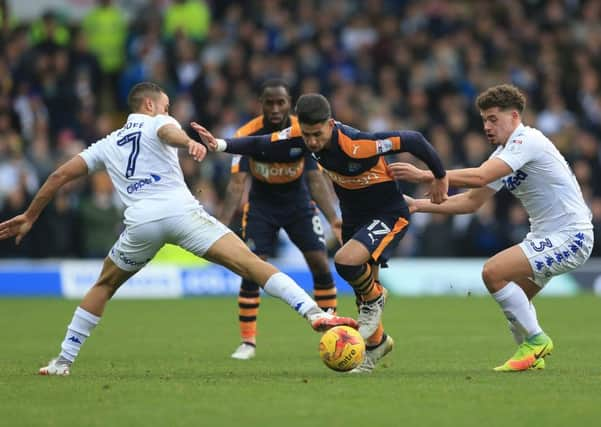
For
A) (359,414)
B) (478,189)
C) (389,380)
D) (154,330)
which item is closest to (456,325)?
(154,330)

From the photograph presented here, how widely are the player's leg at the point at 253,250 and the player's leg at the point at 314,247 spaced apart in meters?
0.23

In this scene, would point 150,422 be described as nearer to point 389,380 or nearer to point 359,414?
point 359,414

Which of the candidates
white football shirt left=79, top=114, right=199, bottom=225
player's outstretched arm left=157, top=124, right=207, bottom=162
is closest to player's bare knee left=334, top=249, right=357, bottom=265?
white football shirt left=79, top=114, right=199, bottom=225

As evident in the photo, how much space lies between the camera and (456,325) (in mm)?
15680

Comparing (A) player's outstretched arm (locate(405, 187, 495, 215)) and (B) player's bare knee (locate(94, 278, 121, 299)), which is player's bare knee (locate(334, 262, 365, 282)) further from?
(B) player's bare knee (locate(94, 278, 121, 299))

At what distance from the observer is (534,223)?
10.6 m

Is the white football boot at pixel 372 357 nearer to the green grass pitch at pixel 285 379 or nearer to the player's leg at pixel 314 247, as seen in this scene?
the green grass pitch at pixel 285 379

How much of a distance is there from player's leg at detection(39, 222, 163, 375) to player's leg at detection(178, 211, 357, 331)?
296mm

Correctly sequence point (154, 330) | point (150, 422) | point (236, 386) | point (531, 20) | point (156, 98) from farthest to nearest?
point (531, 20) → point (154, 330) → point (156, 98) → point (236, 386) → point (150, 422)

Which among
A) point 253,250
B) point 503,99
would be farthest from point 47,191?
point 503,99

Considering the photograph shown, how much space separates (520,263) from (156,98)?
3325mm

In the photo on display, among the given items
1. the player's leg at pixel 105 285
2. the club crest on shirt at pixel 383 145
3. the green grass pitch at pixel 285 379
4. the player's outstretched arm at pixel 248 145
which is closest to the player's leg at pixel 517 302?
the green grass pitch at pixel 285 379

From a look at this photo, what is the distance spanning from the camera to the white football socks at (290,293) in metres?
9.74

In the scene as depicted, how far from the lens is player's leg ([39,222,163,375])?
10070 millimetres
